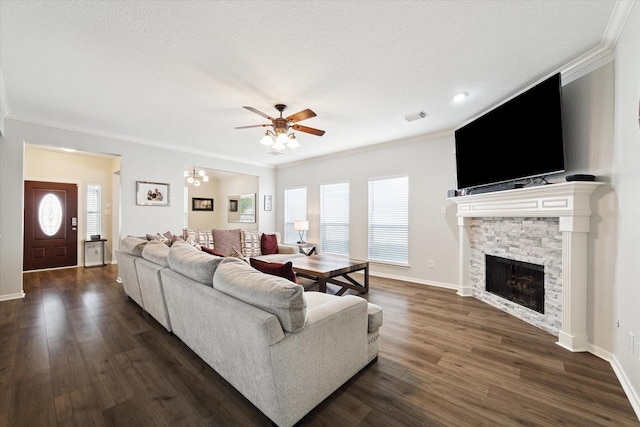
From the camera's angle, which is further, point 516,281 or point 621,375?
point 516,281

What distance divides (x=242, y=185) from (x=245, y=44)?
644 cm

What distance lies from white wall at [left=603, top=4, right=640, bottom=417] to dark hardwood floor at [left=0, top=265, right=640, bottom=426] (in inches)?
10.6

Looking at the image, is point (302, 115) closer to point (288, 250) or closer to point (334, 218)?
point (288, 250)

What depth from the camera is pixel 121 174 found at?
480 centimetres

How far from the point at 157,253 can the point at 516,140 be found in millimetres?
4134

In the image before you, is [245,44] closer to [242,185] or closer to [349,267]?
[349,267]

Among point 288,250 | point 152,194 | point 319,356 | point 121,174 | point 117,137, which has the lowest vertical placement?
point 319,356

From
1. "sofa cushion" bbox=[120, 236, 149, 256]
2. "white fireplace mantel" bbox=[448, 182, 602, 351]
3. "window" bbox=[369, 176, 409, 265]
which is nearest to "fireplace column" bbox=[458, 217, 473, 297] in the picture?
"window" bbox=[369, 176, 409, 265]

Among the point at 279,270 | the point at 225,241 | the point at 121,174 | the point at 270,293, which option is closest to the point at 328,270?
the point at 279,270

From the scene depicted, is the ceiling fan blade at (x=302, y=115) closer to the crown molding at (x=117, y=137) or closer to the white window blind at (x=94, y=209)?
the crown molding at (x=117, y=137)

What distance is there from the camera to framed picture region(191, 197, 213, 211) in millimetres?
9082

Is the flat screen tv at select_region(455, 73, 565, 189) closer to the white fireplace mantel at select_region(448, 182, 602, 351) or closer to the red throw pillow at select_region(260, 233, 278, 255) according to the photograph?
the white fireplace mantel at select_region(448, 182, 602, 351)

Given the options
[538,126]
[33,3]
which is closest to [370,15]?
[538,126]

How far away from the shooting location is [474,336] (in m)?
2.71
